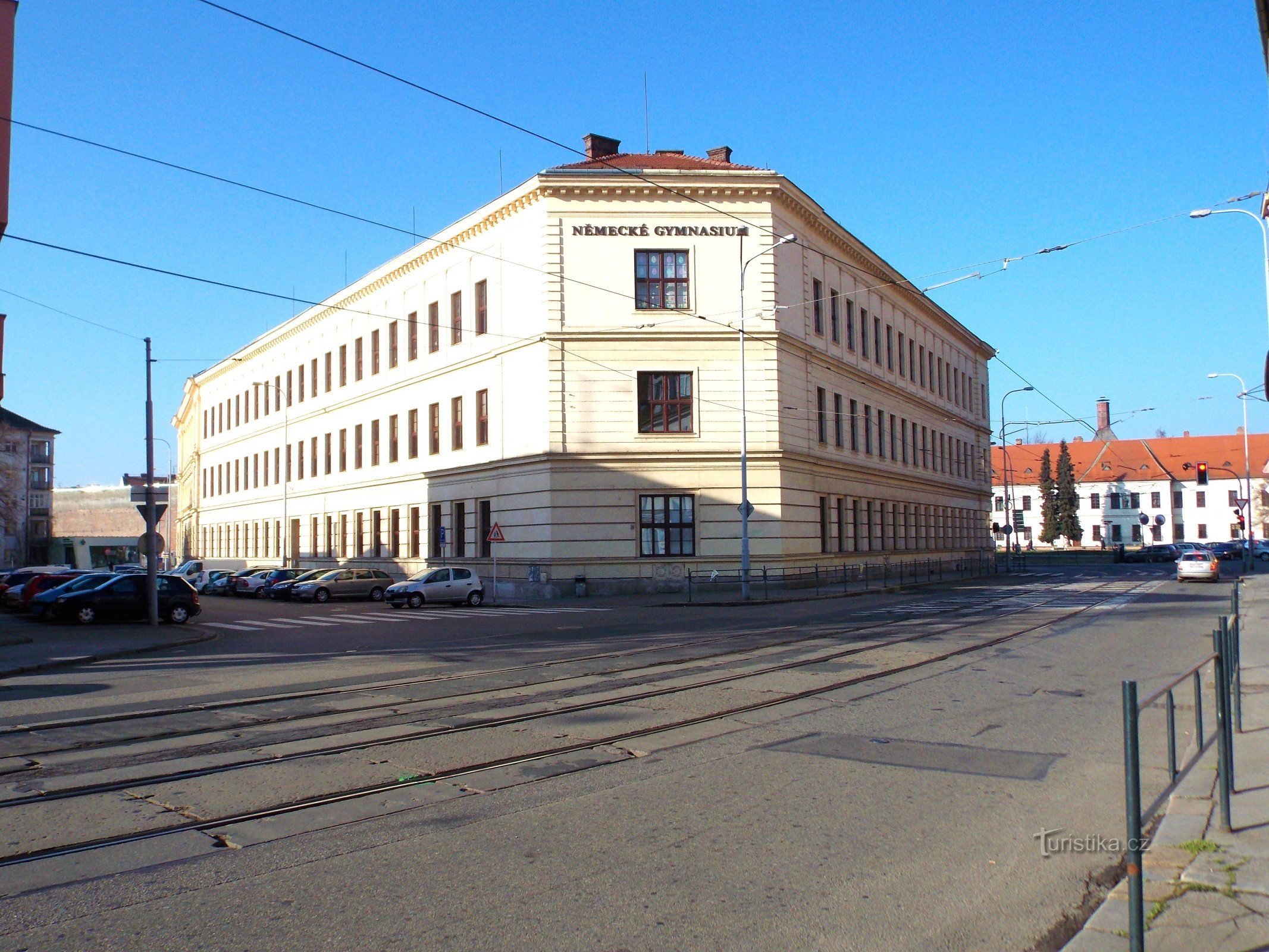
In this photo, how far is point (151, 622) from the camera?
26688 mm

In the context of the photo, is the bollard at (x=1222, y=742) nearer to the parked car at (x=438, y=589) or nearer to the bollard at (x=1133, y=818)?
the bollard at (x=1133, y=818)

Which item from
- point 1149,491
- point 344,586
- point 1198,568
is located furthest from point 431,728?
point 1149,491

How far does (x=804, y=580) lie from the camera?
38562 millimetres

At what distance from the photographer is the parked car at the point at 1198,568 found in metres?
45.0

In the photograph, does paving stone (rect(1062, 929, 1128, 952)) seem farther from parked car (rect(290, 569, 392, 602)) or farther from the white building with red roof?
the white building with red roof

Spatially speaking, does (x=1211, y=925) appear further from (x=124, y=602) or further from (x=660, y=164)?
(x=660, y=164)

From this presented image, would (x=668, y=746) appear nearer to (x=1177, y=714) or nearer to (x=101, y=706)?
(x=1177, y=714)

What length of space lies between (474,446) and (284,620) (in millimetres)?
14295

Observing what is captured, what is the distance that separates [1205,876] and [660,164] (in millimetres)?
38110

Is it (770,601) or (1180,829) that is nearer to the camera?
(1180,829)

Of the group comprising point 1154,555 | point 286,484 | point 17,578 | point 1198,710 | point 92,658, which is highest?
point 286,484

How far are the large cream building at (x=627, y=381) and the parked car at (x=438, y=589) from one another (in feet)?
7.95

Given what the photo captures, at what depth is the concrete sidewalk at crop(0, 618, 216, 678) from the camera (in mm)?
17344

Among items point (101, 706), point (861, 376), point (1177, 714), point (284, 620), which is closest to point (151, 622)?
point (284, 620)
